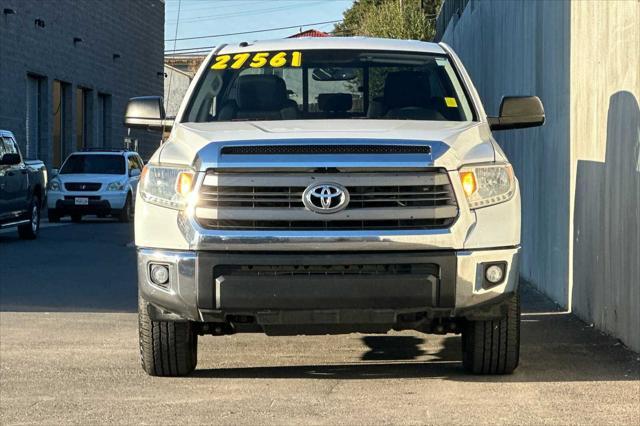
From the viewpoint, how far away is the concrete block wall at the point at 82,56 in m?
38.1

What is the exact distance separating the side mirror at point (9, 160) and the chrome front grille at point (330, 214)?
13850 mm

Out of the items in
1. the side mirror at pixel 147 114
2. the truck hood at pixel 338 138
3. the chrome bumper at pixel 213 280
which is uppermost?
the side mirror at pixel 147 114

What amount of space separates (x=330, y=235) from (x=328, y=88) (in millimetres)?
1986

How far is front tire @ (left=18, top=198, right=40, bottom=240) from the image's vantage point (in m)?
22.9

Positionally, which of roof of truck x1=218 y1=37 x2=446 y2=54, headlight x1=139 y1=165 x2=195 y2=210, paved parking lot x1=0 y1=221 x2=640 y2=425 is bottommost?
paved parking lot x1=0 y1=221 x2=640 y2=425

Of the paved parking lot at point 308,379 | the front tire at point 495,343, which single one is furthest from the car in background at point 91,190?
the front tire at point 495,343

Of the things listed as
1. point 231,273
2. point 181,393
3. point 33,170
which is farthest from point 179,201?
point 33,170

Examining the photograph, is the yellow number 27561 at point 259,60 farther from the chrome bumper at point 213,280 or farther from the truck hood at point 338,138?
the chrome bumper at point 213,280

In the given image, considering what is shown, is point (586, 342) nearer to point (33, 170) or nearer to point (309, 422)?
point (309, 422)

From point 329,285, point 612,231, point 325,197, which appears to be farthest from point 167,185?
point 612,231

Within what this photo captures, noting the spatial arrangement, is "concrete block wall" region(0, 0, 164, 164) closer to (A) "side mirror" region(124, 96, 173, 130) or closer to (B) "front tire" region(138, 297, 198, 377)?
(A) "side mirror" region(124, 96, 173, 130)

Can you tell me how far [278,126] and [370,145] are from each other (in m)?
0.80

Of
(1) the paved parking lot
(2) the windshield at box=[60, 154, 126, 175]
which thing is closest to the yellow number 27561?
(1) the paved parking lot

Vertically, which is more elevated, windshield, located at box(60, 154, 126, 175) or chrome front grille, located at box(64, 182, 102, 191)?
windshield, located at box(60, 154, 126, 175)
